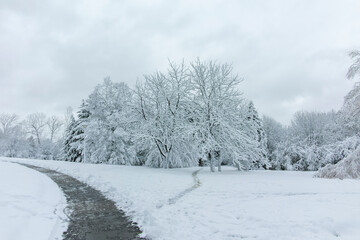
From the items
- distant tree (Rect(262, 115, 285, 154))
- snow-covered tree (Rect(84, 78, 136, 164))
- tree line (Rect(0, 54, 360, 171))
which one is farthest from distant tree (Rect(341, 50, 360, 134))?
distant tree (Rect(262, 115, 285, 154))

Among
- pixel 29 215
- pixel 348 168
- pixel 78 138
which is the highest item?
pixel 78 138

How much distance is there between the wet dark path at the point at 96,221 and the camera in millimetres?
5598

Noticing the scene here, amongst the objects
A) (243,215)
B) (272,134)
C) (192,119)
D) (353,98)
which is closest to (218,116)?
(192,119)

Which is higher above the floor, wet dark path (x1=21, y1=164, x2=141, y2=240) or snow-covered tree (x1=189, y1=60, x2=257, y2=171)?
snow-covered tree (x1=189, y1=60, x2=257, y2=171)

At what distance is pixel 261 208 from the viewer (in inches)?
274

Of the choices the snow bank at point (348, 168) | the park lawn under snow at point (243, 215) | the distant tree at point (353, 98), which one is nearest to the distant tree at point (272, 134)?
the snow bank at point (348, 168)

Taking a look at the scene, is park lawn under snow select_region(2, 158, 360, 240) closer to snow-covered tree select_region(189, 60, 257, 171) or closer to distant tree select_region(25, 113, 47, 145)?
snow-covered tree select_region(189, 60, 257, 171)

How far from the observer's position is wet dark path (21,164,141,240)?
18.4 feet

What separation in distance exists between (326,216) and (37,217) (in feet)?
24.3

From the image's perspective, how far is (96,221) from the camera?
6.66 m

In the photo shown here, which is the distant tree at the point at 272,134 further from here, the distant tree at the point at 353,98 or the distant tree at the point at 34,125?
the distant tree at the point at 34,125

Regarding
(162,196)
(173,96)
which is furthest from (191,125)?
(162,196)

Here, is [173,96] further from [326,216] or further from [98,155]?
[326,216]

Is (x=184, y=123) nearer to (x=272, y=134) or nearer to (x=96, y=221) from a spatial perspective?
(x=96, y=221)
